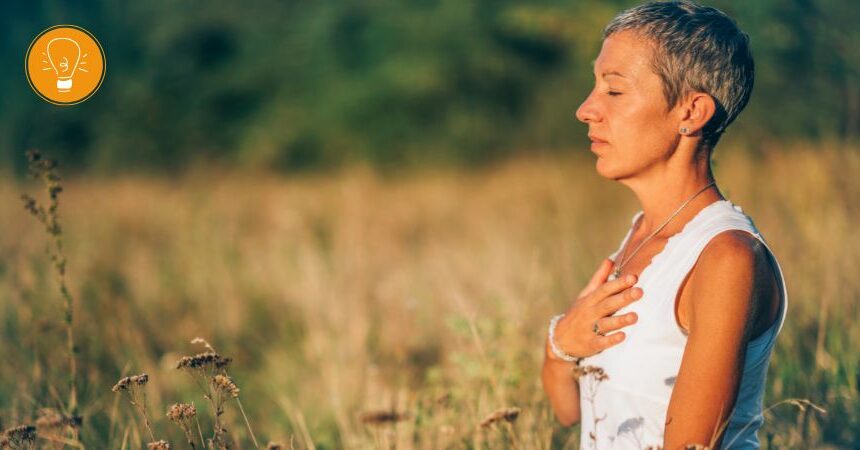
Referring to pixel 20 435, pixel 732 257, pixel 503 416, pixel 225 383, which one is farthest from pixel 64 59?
pixel 732 257

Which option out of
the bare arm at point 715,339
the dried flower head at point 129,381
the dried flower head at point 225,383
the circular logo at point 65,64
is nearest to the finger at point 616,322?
the bare arm at point 715,339

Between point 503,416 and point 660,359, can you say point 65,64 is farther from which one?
point 660,359

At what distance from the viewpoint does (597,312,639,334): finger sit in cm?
190

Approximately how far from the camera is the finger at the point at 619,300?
1914 mm

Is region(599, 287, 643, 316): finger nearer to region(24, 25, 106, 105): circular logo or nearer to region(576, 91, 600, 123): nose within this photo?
region(576, 91, 600, 123): nose

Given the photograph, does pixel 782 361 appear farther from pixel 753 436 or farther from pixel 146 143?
pixel 146 143

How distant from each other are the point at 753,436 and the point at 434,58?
20295 millimetres

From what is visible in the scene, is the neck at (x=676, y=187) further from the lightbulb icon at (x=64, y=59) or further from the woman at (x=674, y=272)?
the lightbulb icon at (x=64, y=59)

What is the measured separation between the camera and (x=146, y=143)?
19.0 meters

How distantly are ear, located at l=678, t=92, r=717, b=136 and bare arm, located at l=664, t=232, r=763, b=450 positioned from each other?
33 centimetres

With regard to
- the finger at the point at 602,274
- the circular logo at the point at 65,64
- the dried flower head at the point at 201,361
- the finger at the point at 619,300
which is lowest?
the finger at the point at 619,300

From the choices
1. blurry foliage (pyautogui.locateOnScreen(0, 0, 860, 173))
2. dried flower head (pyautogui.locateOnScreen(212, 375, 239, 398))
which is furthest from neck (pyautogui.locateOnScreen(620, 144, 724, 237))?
blurry foliage (pyautogui.locateOnScreen(0, 0, 860, 173))

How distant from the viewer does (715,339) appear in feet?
5.59

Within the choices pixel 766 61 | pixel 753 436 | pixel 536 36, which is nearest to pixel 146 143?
pixel 536 36
